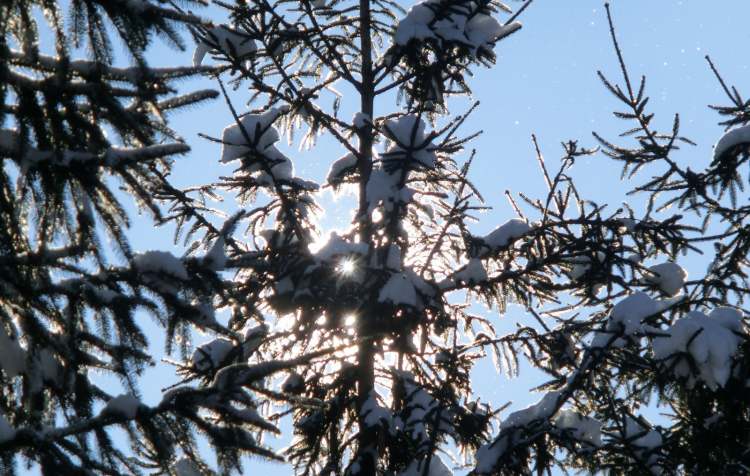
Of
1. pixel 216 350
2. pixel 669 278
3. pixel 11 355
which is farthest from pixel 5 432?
pixel 669 278

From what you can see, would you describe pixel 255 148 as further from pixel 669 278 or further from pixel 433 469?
pixel 669 278

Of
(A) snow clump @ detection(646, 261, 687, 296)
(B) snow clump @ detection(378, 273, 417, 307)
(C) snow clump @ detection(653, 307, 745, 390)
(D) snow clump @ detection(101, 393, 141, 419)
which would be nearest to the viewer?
(D) snow clump @ detection(101, 393, 141, 419)

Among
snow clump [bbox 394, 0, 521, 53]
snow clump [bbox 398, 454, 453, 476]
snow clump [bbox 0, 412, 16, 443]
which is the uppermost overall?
snow clump [bbox 394, 0, 521, 53]

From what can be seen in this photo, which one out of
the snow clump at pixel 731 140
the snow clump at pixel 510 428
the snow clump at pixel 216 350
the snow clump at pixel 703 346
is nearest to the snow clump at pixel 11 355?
the snow clump at pixel 216 350

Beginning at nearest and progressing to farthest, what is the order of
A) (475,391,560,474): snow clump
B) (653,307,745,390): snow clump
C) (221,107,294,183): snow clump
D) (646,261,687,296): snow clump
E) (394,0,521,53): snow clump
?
(653,307,745,390): snow clump
(475,391,560,474): snow clump
(221,107,294,183): snow clump
(646,261,687,296): snow clump
(394,0,521,53): snow clump

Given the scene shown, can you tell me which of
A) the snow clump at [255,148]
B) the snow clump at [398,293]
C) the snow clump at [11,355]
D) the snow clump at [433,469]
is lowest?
the snow clump at [433,469]

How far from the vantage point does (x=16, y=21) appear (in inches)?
133

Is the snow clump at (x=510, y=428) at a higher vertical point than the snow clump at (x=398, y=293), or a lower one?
lower

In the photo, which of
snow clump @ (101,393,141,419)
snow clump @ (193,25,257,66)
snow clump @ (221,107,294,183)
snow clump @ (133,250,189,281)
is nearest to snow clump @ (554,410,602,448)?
snow clump @ (221,107,294,183)

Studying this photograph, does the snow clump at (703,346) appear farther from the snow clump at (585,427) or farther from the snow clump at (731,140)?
the snow clump at (731,140)

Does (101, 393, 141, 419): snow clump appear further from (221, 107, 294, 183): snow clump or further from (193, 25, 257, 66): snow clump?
(193, 25, 257, 66): snow clump

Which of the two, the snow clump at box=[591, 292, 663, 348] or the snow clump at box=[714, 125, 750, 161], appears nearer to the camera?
the snow clump at box=[591, 292, 663, 348]

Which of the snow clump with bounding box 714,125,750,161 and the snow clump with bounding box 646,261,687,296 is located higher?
the snow clump with bounding box 714,125,750,161

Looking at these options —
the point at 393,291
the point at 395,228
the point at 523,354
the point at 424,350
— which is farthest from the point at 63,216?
the point at 523,354
